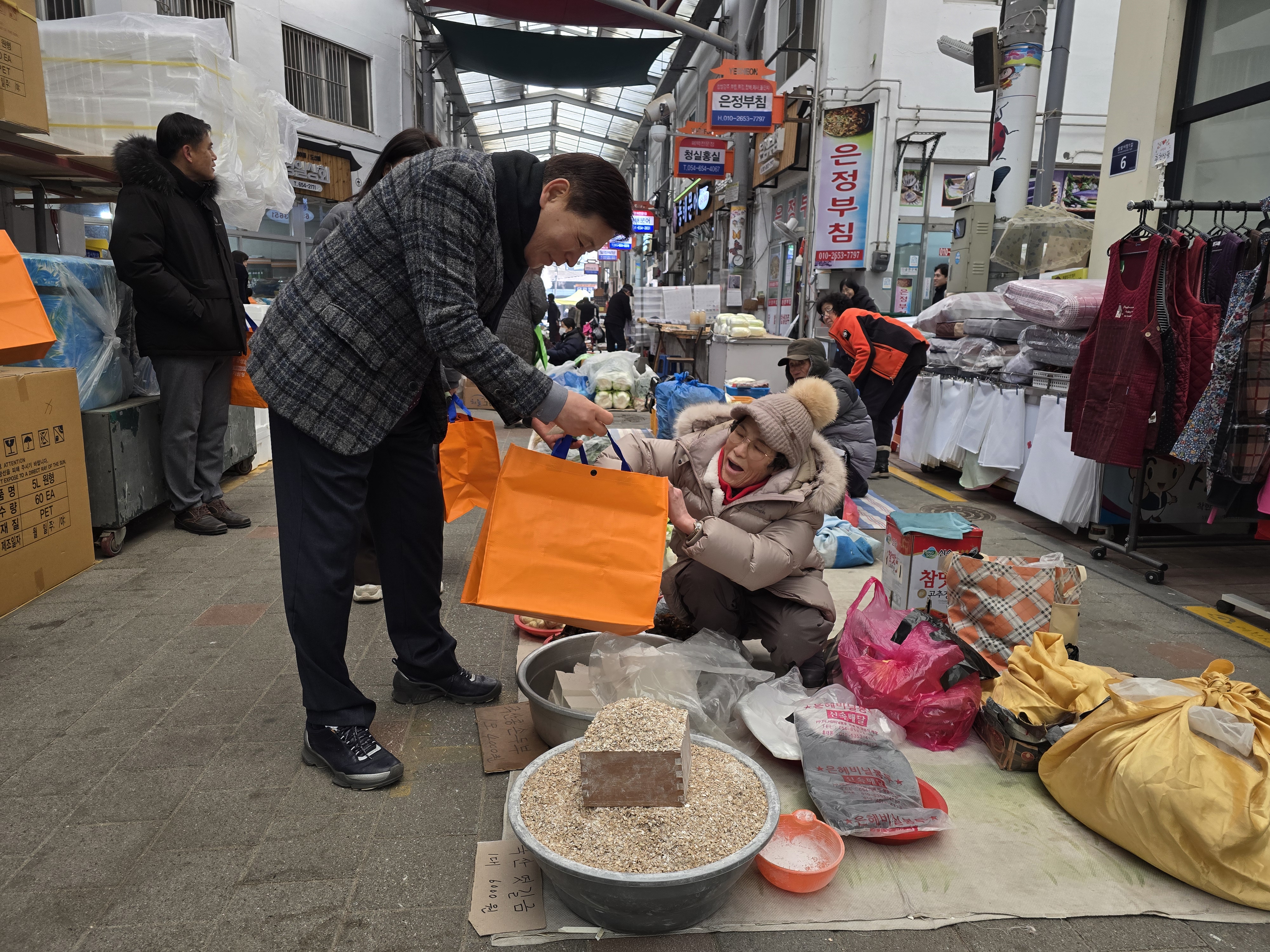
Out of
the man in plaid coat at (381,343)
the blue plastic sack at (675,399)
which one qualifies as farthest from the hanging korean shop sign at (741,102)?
the man in plaid coat at (381,343)

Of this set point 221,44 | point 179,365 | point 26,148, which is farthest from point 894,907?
point 221,44

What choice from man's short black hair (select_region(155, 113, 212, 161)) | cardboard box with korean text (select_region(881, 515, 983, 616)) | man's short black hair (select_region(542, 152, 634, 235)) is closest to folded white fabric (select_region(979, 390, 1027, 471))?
cardboard box with korean text (select_region(881, 515, 983, 616))

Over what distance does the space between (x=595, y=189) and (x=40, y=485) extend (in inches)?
120

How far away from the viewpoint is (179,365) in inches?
171

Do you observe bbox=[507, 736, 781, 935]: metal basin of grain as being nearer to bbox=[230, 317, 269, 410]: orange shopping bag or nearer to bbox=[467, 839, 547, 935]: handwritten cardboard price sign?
bbox=[467, 839, 547, 935]: handwritten cardboard price sign

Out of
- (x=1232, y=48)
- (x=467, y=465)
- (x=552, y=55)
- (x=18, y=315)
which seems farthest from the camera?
(x=552, y=55)

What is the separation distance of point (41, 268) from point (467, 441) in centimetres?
259

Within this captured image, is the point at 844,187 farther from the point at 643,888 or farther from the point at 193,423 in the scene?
the point at 643,888

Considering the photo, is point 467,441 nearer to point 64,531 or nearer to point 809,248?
point 64,531

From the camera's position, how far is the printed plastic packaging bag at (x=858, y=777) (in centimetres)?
200

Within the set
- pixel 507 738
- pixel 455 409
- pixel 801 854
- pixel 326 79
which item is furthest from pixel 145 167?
pixel 326 79

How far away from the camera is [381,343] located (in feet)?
6.78

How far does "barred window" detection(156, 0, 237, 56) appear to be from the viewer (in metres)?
10.5

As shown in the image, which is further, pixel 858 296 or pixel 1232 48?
pixel 858 296
